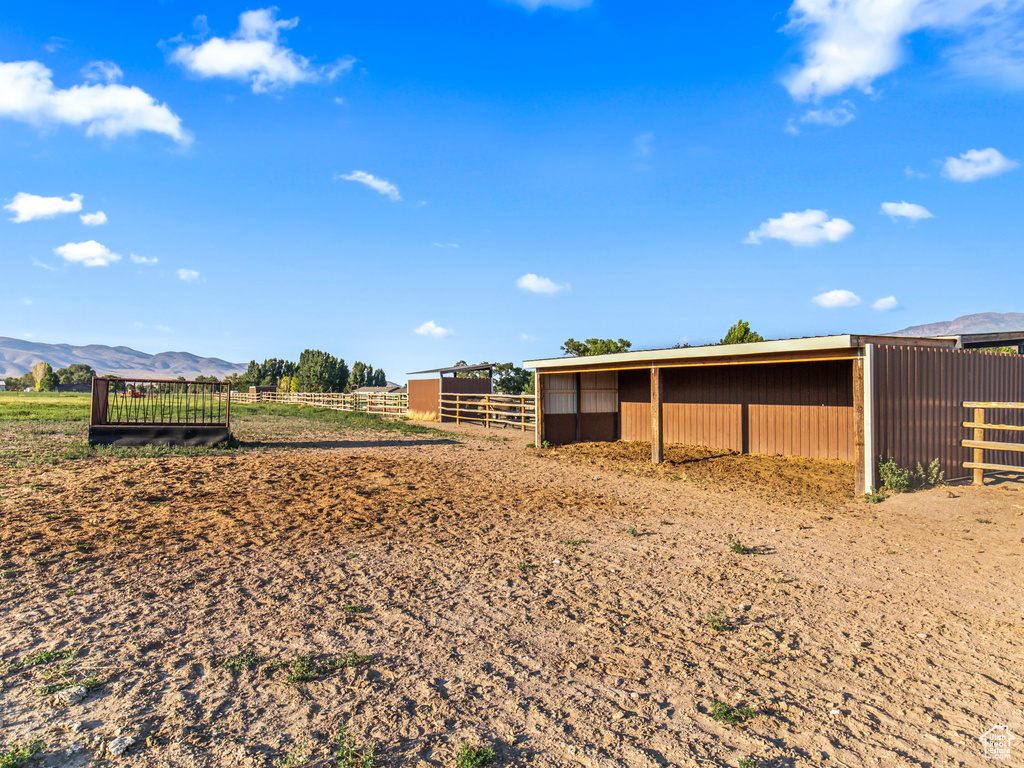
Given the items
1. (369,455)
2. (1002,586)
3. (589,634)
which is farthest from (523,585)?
(369,455)

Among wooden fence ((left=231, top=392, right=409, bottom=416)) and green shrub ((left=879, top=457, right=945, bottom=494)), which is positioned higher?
wooden fence ((left=231, top=392, right=409, bottom=416))

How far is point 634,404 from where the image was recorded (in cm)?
1788

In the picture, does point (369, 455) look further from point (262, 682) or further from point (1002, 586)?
point (1002, 586)

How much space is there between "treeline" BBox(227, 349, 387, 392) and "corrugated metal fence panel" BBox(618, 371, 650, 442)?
54317mm

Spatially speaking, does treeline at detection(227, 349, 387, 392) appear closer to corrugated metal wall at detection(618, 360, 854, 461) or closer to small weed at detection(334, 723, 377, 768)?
corrugated metal wall at detection(618, 360, 854, 461)

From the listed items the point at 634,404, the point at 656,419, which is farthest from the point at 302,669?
the point at 634,404

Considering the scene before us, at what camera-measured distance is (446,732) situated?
2.99 metres

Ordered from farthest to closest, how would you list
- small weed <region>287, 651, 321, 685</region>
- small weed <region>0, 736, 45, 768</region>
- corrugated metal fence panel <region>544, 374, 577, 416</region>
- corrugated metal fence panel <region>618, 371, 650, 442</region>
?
corrugated metal fence panel <region>618, 371, 650, 442</region> → corrugated metal fence panel <region>544, 374, 577, 416</region> → small weed <region>287, 651, 321, 685</region> → small weed <region>0, 736, 45, 768</region>

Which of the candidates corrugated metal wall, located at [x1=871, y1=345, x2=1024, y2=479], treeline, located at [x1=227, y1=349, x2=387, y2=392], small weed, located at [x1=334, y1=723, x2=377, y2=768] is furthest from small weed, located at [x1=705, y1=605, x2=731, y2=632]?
treeline, located at [x1=227, y1=349, x2=387, y2=392]

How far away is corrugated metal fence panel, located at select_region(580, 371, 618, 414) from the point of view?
58.3 ft

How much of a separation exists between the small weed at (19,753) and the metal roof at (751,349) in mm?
10204

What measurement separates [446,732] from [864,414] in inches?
339

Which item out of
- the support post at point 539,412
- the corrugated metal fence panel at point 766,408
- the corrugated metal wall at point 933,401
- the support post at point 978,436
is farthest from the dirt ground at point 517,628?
the support post at point 539,412

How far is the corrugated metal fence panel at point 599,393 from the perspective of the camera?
17.8 meters
